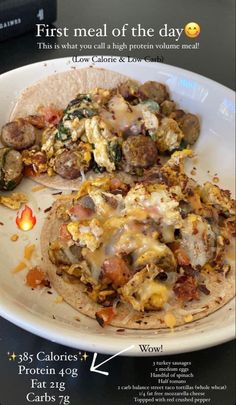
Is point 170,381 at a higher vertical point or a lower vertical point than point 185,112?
lower

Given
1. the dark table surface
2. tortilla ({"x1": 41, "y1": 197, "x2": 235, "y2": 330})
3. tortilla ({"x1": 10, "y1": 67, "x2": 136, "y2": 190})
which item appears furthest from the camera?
tortilla ({"x1": 10, "y1": 67, "x2": 136, "y2": 190})

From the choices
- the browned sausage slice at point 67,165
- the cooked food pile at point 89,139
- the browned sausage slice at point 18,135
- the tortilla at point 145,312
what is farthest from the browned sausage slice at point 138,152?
the tortilla at point 145,312

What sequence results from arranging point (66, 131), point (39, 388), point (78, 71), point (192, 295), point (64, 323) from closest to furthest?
point (39, 388), point (64, 323), point (192, 295), point (66, 131), point (78, 71)

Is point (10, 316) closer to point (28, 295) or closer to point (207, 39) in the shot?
point (28, 295)

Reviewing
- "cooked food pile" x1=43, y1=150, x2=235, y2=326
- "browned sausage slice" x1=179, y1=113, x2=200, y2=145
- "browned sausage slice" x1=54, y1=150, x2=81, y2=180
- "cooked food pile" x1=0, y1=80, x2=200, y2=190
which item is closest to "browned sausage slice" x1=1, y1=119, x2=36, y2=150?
"cooked food pile" x1=0, y1=80, x2=200, y2=190

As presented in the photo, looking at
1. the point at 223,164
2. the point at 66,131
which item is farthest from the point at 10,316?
the point at 223,164

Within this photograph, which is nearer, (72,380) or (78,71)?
(72,380)

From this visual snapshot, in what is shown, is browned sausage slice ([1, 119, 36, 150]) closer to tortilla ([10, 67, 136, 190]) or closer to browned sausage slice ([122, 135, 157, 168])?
tortilla ([10, 67, 136, 190])
